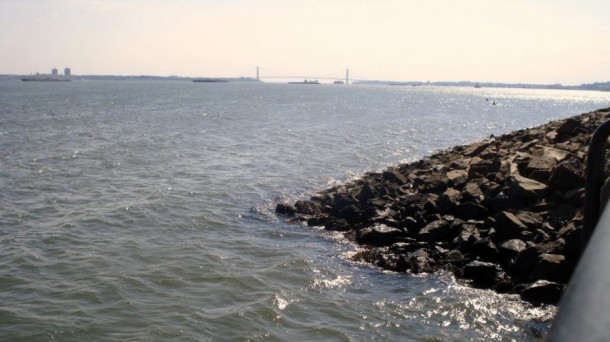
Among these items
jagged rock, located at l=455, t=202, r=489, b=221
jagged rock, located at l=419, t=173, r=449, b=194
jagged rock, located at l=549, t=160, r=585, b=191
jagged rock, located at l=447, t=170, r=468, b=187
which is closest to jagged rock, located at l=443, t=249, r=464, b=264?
jagged rock, located at l=455, t=202, r=489, b=221

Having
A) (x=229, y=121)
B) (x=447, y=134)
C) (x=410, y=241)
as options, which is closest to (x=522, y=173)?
(x=410, y=241)

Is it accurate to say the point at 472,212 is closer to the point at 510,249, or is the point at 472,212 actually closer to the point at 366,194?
the point at 510,249

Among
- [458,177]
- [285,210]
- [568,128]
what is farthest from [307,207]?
[568,128]

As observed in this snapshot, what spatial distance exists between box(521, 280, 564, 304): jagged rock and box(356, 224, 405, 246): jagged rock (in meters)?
3.56

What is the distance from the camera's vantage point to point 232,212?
1524 centimetres

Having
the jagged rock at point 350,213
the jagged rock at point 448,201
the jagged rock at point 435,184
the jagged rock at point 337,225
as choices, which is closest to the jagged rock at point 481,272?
the jagged rock at point 448,201

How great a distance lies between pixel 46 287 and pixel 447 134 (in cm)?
3329

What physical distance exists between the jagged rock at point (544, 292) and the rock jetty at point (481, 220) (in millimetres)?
15

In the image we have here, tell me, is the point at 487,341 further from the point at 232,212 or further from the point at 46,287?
the point at 232,212

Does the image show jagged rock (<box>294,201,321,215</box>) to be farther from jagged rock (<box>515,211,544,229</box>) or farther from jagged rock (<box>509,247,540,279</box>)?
jagged rock (<box>509,247,540,279</box>)

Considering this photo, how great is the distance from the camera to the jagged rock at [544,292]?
855 centimetres

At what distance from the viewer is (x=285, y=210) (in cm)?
1501

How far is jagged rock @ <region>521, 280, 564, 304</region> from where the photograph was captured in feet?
28.1

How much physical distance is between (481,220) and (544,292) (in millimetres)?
3271
